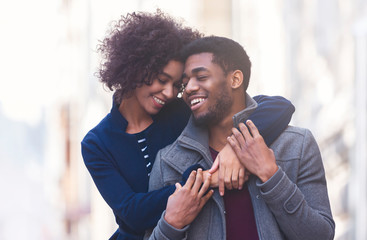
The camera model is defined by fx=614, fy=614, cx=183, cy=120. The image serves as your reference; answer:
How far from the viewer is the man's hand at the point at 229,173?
2328 mm

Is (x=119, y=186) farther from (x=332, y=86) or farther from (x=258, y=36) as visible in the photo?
(x=258, y=36)

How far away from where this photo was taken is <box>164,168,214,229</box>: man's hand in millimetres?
2309

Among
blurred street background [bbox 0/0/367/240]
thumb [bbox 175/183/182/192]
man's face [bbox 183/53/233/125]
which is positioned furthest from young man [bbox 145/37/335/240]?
blurred street background [bbox 0/0/367/240]

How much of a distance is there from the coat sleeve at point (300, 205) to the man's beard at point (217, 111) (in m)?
0.35

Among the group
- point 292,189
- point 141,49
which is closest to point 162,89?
point 141,49

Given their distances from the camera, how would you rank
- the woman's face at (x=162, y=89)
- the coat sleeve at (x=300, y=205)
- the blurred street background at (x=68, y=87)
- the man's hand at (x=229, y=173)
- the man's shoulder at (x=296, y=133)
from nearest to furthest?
the coat sleeve at (x=300, y=205)
the man's hand at (x=229, y=173)
the man's shoulder at (x=296, y=133)
the woman's face at (x=162, y=89)
the blurred street background at (x=68, y=87)

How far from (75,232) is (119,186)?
4.34 meters

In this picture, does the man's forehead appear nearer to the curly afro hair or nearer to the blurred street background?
the curly afro hair

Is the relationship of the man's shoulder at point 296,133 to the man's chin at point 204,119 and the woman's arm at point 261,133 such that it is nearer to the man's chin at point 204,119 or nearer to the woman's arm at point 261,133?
the woman's arm at point 261,133

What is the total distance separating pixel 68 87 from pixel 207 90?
4444mm

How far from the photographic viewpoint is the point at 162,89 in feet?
8.71

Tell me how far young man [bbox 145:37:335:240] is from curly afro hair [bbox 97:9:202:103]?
0.45ft

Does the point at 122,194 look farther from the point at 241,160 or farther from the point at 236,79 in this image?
the point at 236,79

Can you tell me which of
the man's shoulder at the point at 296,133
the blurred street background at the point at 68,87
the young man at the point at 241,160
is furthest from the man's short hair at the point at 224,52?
the blurred street background at the point at 68,87
